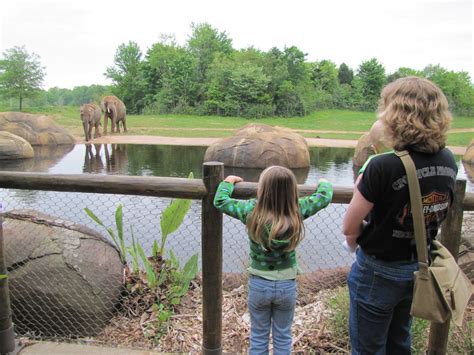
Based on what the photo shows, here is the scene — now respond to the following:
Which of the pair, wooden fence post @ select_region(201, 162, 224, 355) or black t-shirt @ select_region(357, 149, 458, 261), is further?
wooden fence post @ select_region(201, 162, 224, 355)

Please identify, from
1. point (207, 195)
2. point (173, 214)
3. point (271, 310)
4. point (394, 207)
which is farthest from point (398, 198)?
point (173, 214)

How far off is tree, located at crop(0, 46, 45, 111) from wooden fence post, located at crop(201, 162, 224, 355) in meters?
45.2

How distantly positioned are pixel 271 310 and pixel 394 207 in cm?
88

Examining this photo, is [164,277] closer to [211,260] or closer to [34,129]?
[211,260]

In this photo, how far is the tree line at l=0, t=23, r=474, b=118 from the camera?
37062 millimetres

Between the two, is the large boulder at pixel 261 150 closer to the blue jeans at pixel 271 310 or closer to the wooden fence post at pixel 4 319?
the wooden fence post at pixel 4 319

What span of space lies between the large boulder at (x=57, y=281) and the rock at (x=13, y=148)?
11.7 metres

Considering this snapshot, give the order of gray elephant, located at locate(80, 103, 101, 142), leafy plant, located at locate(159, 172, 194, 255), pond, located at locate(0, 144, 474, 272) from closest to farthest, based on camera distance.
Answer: leafy plant, located at locate(159, 172, 194, 255), pond, located at locate(0, 144, 474, 272), gray elephant, located at locate(80, 103, 101, 142)

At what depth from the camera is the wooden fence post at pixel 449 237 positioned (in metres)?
2.45

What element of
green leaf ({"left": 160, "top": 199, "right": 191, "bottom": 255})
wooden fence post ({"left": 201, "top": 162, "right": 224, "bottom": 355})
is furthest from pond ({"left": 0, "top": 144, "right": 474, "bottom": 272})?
wooden fence post ({"left": 201, "top": 162, "right": 224, "bottom": 355})

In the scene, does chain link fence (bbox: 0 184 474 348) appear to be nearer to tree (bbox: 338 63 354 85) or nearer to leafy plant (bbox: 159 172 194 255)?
leafy plant (bbox: 159 172 194 255)

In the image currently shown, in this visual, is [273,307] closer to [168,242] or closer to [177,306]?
[177,306]

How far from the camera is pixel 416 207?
1.72m

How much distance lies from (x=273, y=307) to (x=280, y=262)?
25 centimetres
